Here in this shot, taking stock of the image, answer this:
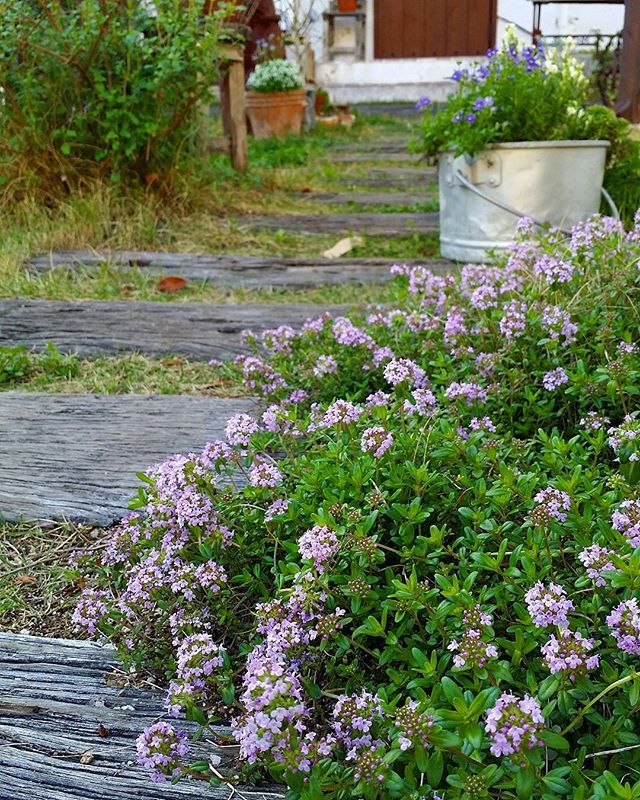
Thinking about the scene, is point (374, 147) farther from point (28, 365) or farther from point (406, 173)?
point (28, 365)

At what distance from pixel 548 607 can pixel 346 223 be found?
451 cm

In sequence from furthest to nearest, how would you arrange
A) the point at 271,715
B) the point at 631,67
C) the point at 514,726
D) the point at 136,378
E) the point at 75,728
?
1. the point at 631,67
2. the point at 136,378
3. the point at 75,728
4. the point at 271,715
5. the point at 514,726

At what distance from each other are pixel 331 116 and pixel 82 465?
9486mm

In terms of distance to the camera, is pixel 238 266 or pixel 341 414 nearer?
pixel 341 414

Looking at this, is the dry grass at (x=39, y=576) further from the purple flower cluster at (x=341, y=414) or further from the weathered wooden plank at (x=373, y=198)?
the weathered wooden plank at (x=373, y=198)

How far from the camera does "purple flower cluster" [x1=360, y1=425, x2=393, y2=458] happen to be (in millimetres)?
1552

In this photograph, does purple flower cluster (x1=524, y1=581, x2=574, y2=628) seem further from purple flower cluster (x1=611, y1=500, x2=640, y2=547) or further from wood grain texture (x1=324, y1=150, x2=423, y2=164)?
wood grain texture (x1=324, y1=150, x2=423, y2=164)

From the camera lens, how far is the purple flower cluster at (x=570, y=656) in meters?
1.10

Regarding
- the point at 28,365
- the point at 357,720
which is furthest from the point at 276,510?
the point at 28,365

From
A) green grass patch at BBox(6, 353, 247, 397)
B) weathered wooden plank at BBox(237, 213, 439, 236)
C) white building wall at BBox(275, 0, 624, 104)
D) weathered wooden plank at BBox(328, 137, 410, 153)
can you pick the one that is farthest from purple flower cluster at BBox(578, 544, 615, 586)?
white building wall at BBox(275, 0, 624, 104)

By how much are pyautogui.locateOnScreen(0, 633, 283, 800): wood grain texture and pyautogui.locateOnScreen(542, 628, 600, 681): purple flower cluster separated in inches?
18.0

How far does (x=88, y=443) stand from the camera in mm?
2502

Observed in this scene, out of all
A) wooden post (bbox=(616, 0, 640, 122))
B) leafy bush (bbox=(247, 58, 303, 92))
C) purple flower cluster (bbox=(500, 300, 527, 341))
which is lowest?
purple flower cluster (bbox=(500, 300, 527, 341))

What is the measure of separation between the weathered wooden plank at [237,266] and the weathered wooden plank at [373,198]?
5.46ft
